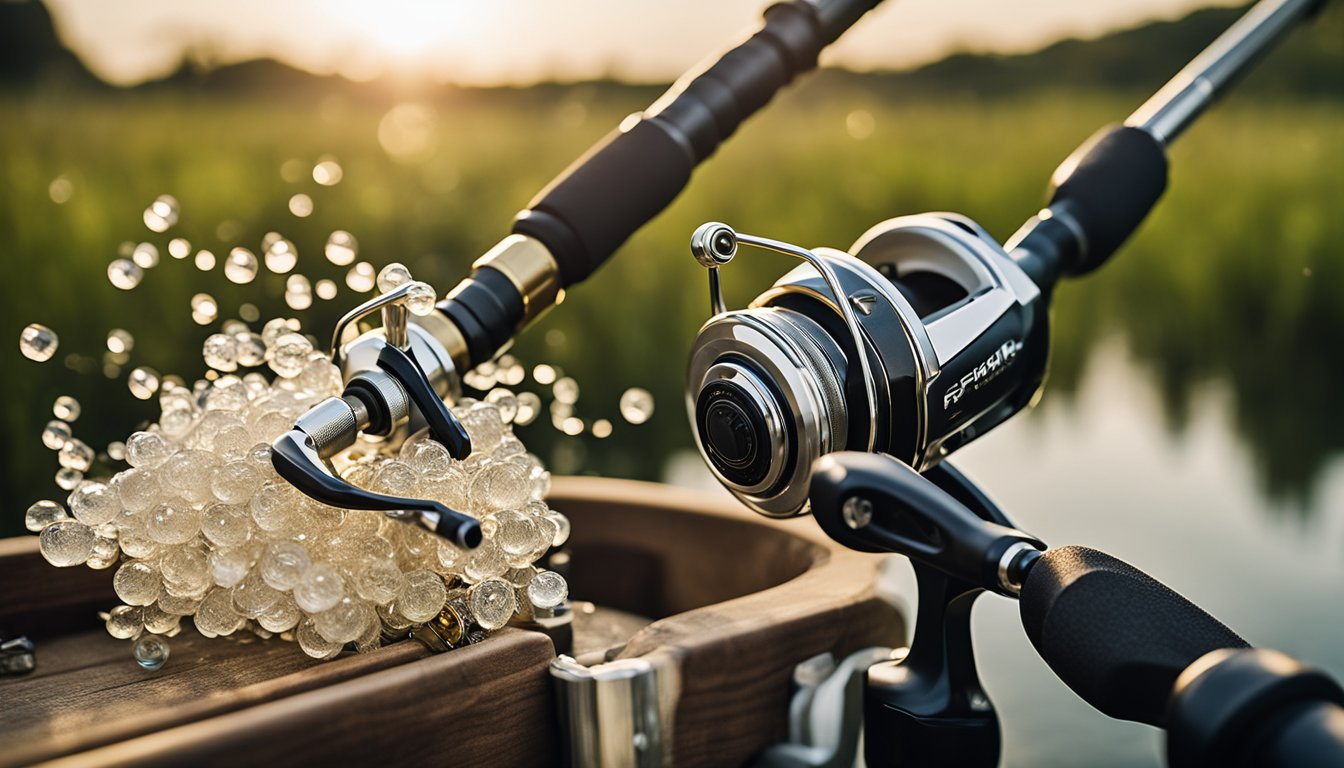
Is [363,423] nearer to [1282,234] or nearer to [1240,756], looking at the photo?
[1240,756]

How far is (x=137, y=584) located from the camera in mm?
534

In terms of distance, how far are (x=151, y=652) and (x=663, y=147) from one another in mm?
349

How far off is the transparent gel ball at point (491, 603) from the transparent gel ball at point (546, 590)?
16mm

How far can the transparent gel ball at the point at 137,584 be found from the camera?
53cm

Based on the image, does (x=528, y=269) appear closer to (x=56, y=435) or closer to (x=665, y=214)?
(x=56, y=435)

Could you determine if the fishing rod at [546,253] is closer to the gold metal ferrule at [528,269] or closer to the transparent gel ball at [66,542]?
the gold metal ferrule at [528,269]

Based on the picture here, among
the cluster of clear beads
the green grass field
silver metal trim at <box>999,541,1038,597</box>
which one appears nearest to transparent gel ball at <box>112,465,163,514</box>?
the cluster of clear beads

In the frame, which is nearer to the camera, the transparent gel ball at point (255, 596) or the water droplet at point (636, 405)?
the transparent gel ball at point (255, 596)

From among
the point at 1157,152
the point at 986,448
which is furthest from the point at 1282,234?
the point at 1157,152

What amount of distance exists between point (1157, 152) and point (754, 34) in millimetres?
255

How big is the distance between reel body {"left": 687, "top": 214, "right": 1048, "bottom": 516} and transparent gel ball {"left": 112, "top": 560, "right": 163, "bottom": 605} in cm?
→ 24

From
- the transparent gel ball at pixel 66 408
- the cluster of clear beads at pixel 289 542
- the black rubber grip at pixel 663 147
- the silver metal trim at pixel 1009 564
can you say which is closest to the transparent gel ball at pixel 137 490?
the cluster of clear beads at pixel 289 542

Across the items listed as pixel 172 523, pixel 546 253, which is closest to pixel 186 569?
pixel 172 523

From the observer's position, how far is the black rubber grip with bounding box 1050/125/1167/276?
2.28 ft
